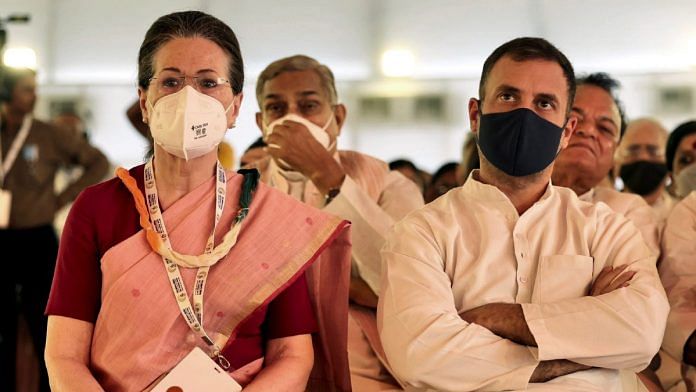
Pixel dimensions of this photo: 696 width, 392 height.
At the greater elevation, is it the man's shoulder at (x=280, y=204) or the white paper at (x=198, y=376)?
the man's shoulder at (x=280, y=204)

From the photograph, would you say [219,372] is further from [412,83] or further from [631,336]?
[412,83]

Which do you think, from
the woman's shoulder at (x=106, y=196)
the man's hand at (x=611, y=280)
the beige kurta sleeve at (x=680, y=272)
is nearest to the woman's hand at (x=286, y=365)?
the woman's shoulder at (x=106, y=196)

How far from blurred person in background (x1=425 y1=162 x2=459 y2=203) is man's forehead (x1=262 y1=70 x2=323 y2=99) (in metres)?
1.88

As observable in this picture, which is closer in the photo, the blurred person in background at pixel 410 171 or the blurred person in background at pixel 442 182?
the blurred person in background at pixel 442 182

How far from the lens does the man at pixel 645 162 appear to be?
16.5 feet

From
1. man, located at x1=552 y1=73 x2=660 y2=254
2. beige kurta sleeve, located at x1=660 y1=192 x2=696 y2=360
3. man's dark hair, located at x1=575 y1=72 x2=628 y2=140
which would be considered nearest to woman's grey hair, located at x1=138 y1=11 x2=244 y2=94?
man, located at x1=552 y1=73 x2=660 y2=254

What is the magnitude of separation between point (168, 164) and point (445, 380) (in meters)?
0.94

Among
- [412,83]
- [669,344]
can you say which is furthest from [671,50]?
[669,344]

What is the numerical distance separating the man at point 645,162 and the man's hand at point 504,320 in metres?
2.54

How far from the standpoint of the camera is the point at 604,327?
2.44 meters

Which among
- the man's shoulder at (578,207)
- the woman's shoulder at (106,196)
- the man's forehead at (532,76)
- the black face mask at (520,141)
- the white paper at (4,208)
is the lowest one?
the white paper at (4,208)

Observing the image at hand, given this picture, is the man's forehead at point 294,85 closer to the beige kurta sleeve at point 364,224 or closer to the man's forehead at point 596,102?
the beige kurta sleeve at point 364,224

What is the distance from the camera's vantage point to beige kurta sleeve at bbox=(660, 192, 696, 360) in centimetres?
286

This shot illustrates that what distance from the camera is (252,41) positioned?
8773mm
